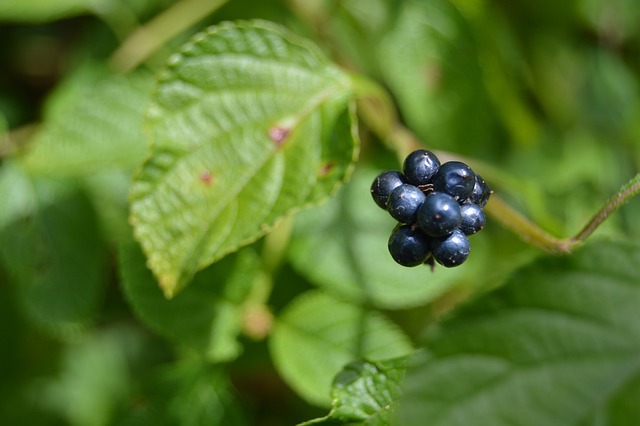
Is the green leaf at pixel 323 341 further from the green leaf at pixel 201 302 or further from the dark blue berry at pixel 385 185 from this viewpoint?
the dark blue berry at pixel 385 185

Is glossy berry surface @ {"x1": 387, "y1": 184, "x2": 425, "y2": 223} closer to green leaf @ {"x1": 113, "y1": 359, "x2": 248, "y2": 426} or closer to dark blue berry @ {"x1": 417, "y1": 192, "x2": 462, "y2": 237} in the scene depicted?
dark blue berry @ {"x1": 417, "y1": 192, "x2": 462, "y2": 237}

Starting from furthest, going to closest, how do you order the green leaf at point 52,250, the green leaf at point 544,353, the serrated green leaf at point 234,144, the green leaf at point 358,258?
the green leaf at point 52,250 → the green leaf at point 358,258 → the serrated green leaf at point 234,144 → the green leaf at point 544,353

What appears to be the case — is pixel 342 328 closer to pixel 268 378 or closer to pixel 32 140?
pixel 268 378

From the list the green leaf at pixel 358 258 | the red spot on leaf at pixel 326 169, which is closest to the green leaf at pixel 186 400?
the green leaf at pixel 358 258

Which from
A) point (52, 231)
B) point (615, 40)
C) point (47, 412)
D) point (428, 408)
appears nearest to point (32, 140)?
point (52, 231)

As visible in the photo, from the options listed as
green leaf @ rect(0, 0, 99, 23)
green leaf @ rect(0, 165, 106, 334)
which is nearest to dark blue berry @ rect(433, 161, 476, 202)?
green leaf @ rect(0, 165, 106, 334)
